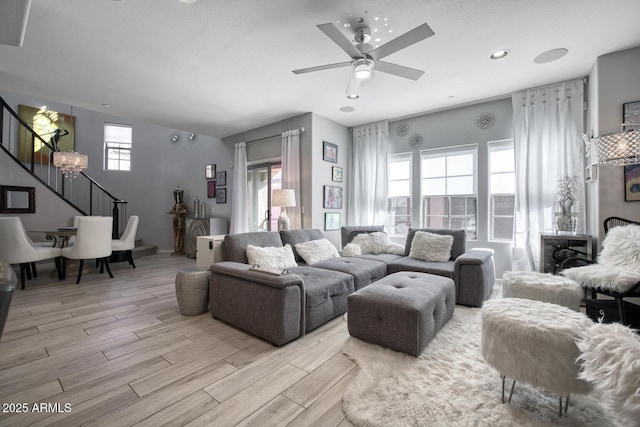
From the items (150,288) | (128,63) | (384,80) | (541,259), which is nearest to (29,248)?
(150,288)

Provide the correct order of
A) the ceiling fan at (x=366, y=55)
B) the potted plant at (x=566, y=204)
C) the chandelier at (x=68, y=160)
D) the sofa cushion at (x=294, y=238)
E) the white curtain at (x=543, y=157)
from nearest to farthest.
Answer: the ceiling fan at (x=366, y=55) < the potted plant at (x=566, y=204) < the white curtain at (x=543, y=157) < the sofa cushion at (x=294, y=238) < the chandelier at (x=68, y=160)

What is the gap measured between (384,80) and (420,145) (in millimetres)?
1656

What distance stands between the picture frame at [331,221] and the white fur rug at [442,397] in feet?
9.67

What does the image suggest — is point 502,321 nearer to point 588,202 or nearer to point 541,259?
point 541,259

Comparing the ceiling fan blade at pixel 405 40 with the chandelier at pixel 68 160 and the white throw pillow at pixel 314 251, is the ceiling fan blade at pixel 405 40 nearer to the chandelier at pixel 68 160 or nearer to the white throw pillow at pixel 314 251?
the white throw pillow at pixel 314 251

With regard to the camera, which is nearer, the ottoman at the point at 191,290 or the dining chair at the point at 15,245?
the ottoman at the point at 191,290

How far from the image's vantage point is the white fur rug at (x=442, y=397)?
4.46ft

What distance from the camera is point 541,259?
333cm

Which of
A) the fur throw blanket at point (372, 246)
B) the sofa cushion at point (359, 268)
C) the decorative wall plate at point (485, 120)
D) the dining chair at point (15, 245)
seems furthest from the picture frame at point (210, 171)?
the decorative wall plate at point (485, 120)

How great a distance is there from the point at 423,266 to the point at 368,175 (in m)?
2.31

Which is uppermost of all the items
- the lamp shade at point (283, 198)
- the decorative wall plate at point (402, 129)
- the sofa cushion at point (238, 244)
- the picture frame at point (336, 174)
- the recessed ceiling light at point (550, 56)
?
the recessed ceiling light at point (550, 56)

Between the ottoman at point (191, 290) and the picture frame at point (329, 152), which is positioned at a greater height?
the picture frame at point (329, 152)

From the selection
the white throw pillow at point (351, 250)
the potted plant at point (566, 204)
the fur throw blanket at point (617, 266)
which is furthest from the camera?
the white throw pillow at point (351, 250)

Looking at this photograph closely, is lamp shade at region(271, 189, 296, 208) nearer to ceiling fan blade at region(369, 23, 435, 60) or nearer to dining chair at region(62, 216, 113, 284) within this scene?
ceiling fan blade at region(369, 23, 435, 60)
